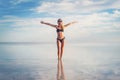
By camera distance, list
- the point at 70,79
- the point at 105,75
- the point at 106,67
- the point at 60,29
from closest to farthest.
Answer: the point at 70,79, the point at 105,75, the point at 106,67, the point at 60,29

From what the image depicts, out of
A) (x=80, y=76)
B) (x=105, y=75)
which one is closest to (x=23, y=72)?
(x=80, y=76)

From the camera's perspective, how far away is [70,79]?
9.89 meters

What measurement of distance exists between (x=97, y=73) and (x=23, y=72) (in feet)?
8.82

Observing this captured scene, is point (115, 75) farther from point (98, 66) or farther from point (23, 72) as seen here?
point (23, 72)

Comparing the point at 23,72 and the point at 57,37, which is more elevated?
the point at 57,37

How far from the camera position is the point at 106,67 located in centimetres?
1289

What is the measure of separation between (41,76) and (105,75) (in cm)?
220

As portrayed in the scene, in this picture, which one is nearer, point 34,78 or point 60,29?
point 34,78

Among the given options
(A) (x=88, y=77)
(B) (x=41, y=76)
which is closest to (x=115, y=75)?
(A) (x=88, y=77)

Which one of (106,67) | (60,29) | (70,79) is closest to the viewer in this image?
(70,79)

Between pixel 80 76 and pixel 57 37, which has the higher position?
pixel 57 37

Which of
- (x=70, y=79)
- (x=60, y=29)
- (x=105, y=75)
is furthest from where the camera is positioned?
(x=60, y=29)

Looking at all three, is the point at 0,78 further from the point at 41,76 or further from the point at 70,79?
the point at 70,79

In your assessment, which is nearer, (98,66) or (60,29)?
(98,66)
